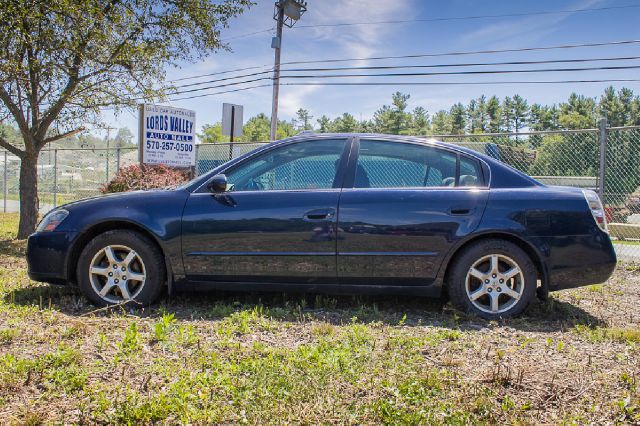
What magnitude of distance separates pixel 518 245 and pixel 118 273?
340 centimetres

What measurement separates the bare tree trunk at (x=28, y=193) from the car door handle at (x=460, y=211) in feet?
28.3

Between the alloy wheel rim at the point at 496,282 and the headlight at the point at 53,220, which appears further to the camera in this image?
the headlight at the point at 53,220

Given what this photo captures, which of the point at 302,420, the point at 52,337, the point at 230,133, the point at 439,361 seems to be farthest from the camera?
the point at 230,133

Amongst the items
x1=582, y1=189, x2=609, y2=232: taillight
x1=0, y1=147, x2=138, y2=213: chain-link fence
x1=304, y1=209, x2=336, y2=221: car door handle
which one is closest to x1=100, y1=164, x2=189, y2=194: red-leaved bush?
x1=0, y1=147, x2=138, y2=213: chain-link fence

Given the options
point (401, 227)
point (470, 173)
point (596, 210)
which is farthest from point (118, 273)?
point (596, 210)

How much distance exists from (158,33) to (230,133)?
247 centimetres

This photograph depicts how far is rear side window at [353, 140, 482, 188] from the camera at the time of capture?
14.1 ft

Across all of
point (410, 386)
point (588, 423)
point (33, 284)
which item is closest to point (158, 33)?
point (33, 284)

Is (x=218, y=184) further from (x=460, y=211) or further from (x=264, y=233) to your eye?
(x=460, y=211)

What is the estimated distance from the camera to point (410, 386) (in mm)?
2641

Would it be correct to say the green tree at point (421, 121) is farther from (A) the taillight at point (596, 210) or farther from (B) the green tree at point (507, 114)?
(A) the taillight at point (596, 210)

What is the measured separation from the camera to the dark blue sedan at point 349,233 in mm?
4070

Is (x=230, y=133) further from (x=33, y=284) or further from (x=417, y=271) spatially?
(x=417, y=271)

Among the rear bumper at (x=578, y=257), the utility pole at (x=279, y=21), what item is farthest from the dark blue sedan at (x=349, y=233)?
the utility pole at (x=279, y=21)
